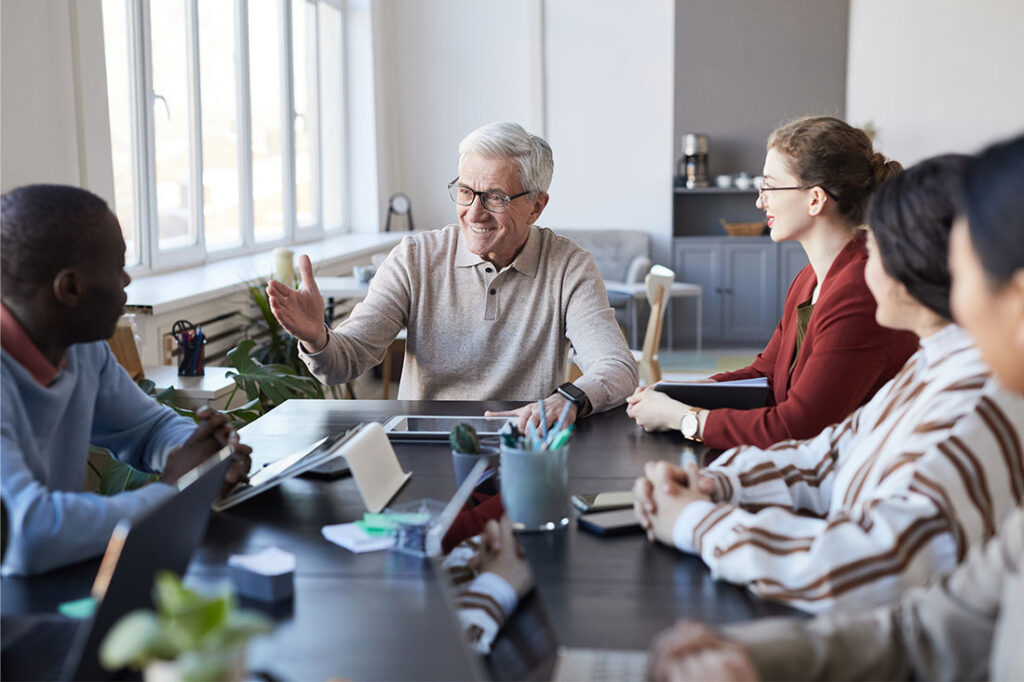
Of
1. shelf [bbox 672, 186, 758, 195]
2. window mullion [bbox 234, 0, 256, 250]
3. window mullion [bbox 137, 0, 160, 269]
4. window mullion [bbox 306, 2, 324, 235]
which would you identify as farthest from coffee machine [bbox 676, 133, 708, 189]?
window mullion [bbox 137, 0, 160, 269]

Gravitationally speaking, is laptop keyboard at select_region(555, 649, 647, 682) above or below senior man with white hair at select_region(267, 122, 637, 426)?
below

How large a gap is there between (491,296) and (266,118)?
4.02 meters

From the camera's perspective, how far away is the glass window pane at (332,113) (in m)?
7.25

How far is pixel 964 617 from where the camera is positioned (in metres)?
1.00

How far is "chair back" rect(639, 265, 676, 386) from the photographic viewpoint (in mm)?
4797

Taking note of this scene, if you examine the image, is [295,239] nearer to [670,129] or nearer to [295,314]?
[670,129]

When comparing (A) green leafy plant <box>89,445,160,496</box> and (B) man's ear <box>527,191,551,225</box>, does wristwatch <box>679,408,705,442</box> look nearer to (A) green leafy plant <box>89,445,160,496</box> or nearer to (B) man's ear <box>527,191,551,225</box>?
(B) man's ear <box>527,191,551,225</box>

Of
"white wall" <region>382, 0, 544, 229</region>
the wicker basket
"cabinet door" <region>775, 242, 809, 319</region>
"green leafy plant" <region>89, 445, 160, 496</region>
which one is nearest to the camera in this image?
"green leafy plant" <region>89, 445, 160, 496</region>

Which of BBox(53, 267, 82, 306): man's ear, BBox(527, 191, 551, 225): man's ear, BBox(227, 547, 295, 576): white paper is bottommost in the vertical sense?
BBox(227, 547, 295, 576): white paper

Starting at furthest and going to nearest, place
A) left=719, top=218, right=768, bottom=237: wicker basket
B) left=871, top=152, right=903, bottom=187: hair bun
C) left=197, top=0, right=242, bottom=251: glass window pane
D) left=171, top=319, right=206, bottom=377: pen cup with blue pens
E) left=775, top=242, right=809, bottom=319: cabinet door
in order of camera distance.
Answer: left=719, top=218, right=768, bottom=237: wicker basket, left=775, top=242, right=809, bottom=319: cabinet door, left=197, top=0, right=242, bottom=251: glass window pane, left=171, top=319, right=206, bottom=377: pen cup with blue pens, left=871, top=152, right=903, bottom=187: hair bun

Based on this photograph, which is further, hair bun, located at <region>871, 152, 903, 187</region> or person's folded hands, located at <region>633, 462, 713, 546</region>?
hair bun, located at <region>871, 152, 903, 187</region>

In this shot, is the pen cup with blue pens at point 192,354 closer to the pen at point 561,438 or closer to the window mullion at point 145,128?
the window mullion at point 145,128

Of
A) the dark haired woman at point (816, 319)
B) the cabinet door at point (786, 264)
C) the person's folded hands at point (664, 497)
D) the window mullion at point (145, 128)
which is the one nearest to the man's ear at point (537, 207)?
the dark haired woman at point (816, 319)

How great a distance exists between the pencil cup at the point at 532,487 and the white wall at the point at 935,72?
258 inches
